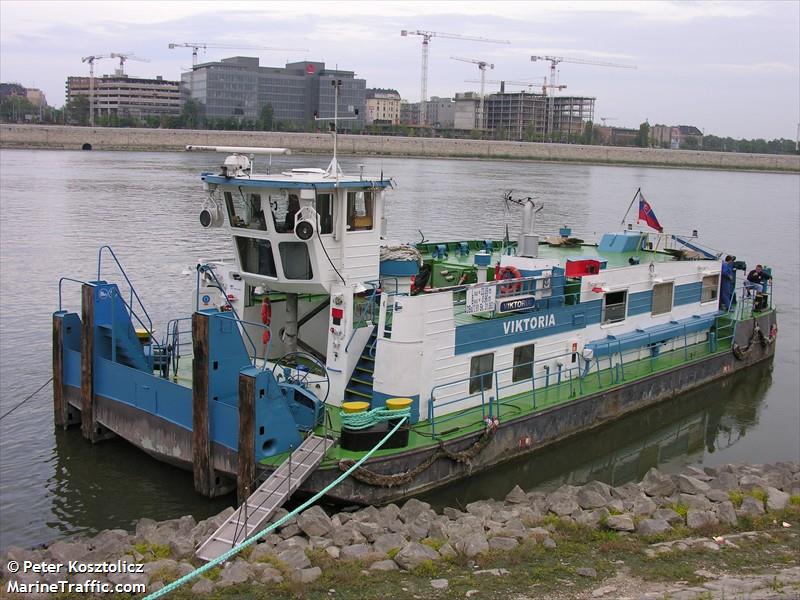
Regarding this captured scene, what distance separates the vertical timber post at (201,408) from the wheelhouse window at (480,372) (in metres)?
4.38

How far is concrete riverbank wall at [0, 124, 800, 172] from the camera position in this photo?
11294 centimetres

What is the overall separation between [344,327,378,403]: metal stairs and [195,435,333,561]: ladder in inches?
50.0

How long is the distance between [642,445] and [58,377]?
11300 millimetres

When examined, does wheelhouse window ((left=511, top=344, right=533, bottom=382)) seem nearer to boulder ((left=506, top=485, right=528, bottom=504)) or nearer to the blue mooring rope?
boulder ((left=506, top=485, right=528, bottom=504))

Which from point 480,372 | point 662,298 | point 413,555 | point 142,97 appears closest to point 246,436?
point 413,555

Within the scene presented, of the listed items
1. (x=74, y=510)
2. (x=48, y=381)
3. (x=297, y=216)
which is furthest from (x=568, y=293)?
(x=48, y=381)

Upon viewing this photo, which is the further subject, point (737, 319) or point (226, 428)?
point (737, 319)

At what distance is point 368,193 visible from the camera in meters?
13.9

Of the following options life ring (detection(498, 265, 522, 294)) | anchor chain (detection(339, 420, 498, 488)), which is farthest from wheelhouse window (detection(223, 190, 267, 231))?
life ring (detection(498, 265, 522, 294))

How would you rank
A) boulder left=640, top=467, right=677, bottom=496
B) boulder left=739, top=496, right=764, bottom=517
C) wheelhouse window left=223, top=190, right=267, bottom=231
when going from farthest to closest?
wheelhouse window left=223, top=190, right=267, bottom=231 < boulder left=640, top=467, right=677, bottom=496 < boulder left=739, top=496, right=764, bottom=517

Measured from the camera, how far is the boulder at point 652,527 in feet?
35.4

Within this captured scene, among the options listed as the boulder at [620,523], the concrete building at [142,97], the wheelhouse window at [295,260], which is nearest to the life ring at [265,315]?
the wheelhouse window at [295,260]

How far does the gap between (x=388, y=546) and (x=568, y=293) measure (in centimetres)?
744

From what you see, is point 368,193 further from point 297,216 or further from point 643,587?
point 643,587
